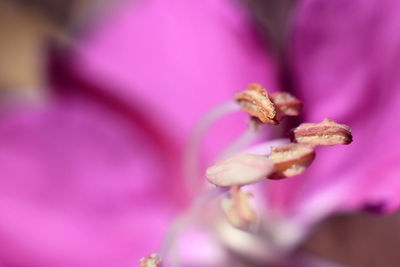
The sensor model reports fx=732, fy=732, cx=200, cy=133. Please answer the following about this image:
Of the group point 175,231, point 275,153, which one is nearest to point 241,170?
point 275,153

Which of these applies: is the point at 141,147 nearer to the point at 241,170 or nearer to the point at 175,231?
the point at 175,231

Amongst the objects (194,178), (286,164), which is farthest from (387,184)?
(194,178)

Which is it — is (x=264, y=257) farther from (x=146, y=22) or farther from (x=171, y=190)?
(x=146, y=22)

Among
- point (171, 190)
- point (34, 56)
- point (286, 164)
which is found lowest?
point (286, 164)

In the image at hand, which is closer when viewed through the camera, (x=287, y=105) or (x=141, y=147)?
(x=287, y=105)

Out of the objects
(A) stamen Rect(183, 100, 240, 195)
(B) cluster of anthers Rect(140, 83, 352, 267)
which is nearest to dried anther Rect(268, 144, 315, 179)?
(B) cluster of anthers Rect(140, 83, 352, 267)

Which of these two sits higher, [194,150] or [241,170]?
[194,150]
